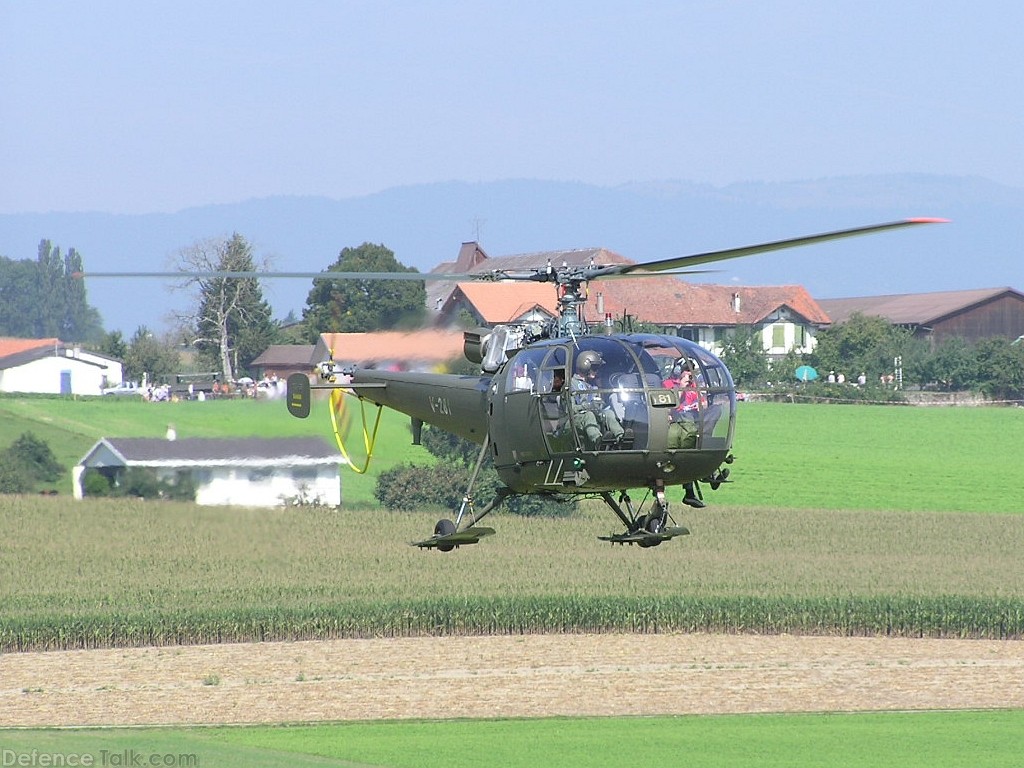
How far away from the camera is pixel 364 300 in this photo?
208ft

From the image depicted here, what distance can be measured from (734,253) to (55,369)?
8619cm

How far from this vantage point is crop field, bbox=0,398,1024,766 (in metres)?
39.2

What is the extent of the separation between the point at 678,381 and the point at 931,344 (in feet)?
350

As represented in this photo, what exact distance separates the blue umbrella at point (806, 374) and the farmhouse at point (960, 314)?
864 inches

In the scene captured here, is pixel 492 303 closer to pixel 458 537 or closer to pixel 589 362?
pixel 458 537

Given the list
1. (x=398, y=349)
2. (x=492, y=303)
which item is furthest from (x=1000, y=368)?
(x=398, y=349)

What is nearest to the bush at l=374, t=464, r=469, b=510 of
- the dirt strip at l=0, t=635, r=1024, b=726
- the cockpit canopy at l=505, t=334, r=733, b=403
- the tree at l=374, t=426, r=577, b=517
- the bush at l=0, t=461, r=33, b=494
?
the tree at l=374, t=426, r=577, b=517

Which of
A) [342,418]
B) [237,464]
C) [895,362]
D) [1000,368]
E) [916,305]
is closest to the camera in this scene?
[342,418]

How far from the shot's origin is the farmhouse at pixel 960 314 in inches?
5340

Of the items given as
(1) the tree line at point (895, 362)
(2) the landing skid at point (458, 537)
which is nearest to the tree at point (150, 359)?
(1) the tree line at point (895, 362)

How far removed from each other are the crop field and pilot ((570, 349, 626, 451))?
42.1 ft

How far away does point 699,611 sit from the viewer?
53938 mm

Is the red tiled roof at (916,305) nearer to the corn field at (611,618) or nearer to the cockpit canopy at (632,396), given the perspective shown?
the corn field at (611,618)

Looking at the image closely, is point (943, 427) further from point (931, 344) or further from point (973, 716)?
point (973, 716)
